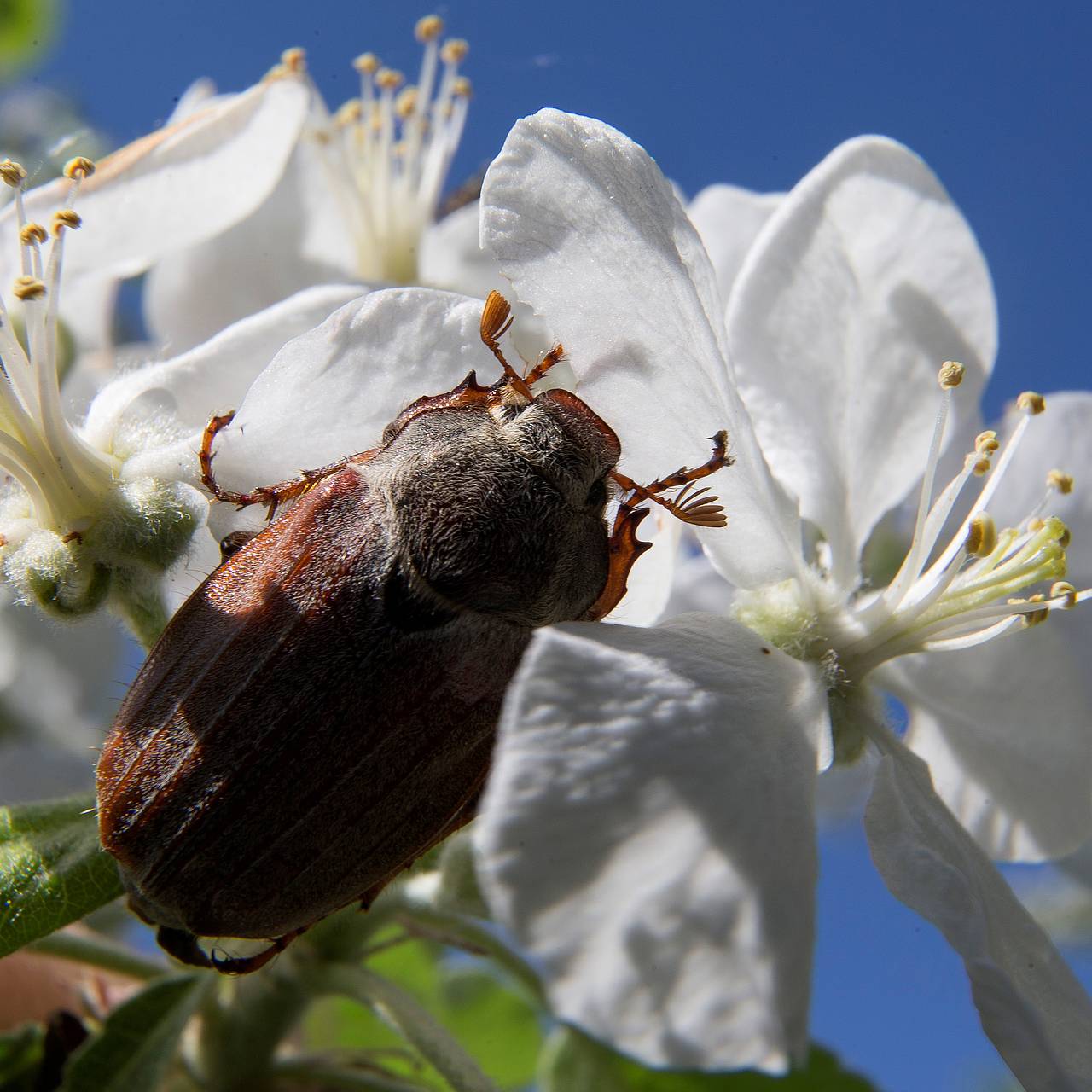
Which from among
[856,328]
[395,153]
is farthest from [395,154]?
[856,328]

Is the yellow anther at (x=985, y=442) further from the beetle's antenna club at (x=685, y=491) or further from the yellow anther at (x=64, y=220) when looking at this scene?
the yellow anther at (x=64, y=220)

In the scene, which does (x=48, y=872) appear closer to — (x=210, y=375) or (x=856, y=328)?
(x=210, y=375)

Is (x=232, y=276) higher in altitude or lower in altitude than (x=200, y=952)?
higher

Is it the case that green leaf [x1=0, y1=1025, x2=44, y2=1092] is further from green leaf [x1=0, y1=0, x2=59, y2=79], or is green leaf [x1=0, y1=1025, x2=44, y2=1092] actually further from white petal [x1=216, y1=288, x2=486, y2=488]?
green leaf [x1=0, y1=0, x2=59, y2=79]

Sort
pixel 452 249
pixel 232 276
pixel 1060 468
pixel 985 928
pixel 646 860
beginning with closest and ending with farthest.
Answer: pixel 646 860
pixel 985 928
pixel 1060 468
pixel 232 276
pixel 452 249

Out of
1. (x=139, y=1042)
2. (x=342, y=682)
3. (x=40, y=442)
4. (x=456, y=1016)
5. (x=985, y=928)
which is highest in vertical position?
(x=40, y=442)

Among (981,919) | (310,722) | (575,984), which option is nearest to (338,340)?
(310,722)
